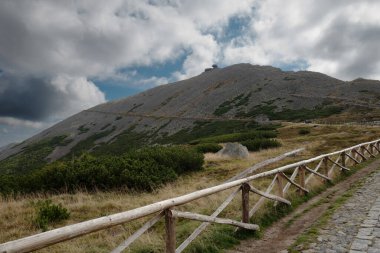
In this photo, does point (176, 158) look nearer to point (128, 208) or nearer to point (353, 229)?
point (128, 208)

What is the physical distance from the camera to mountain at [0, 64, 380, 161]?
258 feet

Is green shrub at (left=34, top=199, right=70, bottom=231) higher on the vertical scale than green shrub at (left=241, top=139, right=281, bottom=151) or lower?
lower

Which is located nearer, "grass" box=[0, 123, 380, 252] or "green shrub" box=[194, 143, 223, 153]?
"grass" box=[0, 123, 380, 252]

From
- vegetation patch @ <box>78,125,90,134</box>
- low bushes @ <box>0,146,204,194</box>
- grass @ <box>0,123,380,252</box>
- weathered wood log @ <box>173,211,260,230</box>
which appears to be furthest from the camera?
vegetation patch @ <box>78,125,90,134</box>

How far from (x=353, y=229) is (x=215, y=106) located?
9329 centimetres

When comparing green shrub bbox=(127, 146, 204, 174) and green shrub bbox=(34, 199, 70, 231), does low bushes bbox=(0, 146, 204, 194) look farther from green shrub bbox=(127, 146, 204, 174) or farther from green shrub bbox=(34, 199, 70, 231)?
green shrub bbox=(34, 199, 70, 231)

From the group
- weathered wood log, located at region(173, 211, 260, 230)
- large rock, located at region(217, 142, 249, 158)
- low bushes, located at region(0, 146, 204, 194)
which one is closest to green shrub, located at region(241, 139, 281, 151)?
large rock, located at region(217, 142, 249, 158)

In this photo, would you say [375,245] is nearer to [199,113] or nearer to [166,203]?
[166,203]

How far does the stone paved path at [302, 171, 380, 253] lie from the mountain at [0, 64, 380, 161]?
192 ft

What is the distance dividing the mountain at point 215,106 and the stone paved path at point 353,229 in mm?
58614

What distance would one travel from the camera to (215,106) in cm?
10100

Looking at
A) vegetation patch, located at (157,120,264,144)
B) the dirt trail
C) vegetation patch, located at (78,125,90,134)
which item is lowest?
the dirt trail

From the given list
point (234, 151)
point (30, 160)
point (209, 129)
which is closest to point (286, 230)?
point (234, 151)

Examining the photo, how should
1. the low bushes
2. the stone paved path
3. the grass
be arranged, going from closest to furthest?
1. the stone paved path
2. the grass
3. the low bushes
